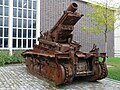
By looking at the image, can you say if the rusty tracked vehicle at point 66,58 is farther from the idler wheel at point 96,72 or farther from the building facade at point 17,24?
the building facade at point 17,24

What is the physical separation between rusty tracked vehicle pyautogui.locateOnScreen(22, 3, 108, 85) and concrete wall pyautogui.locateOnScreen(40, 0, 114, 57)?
26.1 ft

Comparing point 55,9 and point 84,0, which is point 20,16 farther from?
point 84,0

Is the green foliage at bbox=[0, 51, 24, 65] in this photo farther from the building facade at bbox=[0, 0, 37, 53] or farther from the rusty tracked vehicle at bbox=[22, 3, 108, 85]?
the rusty tracked vehicle at bbox=[22, 3, 108, 85]

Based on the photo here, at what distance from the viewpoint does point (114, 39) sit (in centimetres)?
Result: 2284

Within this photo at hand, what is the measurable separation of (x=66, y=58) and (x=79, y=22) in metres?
12.2

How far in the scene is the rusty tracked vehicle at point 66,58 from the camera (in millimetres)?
7430

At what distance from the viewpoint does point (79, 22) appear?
1931 centimetres

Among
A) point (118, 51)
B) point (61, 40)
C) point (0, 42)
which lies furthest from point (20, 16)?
point (118, 51)

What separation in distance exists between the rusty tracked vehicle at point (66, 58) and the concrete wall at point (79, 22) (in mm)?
7951

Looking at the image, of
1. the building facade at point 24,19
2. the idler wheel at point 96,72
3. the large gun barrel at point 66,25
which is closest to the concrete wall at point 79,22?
the building facade at point 24,19

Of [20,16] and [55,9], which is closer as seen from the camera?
[20,16]

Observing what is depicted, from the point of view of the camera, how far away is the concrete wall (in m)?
17.1

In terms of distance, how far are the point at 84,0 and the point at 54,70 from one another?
12206 millimetres

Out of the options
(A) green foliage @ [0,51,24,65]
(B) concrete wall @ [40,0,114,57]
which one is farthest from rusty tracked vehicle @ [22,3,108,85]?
(B) concrete wall @ [40,0,114,57]
